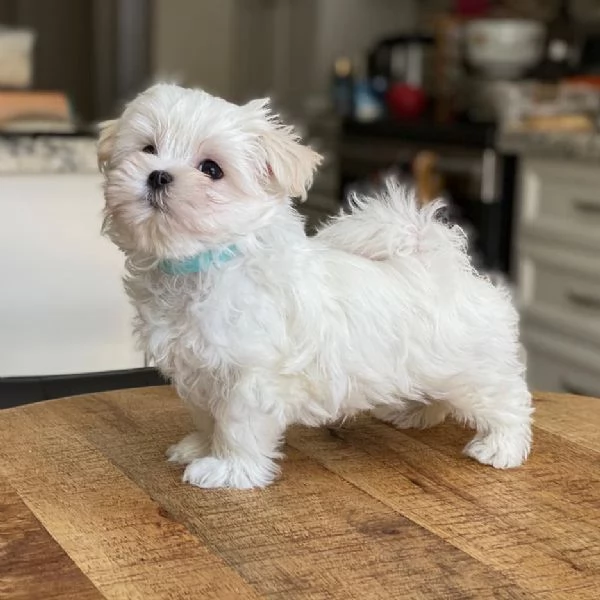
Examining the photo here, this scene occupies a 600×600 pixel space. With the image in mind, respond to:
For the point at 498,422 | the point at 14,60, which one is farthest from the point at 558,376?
the point at 498,422

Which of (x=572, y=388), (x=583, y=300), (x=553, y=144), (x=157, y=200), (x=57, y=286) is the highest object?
(x=157, y=200)

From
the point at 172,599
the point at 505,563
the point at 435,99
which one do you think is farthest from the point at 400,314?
the point at 435,99

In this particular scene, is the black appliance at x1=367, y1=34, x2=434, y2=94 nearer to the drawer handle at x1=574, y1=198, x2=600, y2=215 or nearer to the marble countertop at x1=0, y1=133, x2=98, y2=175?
the drawer handle at x1=574, y1=198, x2=600, y2=215

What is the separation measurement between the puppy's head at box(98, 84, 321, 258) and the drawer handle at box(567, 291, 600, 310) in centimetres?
191

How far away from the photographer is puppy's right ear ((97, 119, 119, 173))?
1.07 meters

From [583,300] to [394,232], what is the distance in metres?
1.82

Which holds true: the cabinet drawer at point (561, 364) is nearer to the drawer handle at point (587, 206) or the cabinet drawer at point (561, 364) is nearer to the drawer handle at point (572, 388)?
the drawer handle at point (572, 388)

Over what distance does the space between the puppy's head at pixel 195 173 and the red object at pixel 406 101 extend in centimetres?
270

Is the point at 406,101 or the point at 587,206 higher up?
the point at 406,101

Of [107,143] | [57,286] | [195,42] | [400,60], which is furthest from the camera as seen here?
[195,42]

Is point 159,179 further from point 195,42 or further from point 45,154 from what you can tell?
point 195,42

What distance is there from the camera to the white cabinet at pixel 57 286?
1.87 meters

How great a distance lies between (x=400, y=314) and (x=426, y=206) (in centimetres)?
16

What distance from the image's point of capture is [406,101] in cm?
368
